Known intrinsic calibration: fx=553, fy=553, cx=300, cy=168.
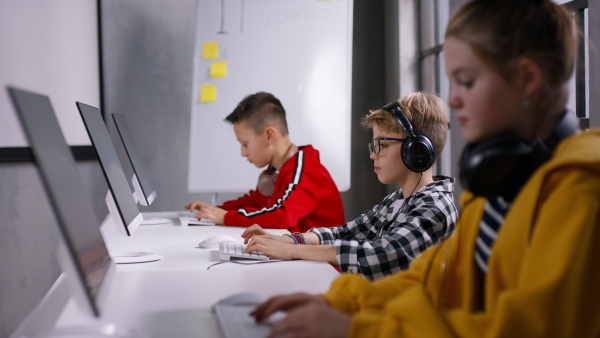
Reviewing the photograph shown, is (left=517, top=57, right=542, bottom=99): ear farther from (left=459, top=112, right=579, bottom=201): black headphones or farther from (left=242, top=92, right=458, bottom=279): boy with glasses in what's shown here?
(left=242, top=92, right=458, bottom=279): boy with glasses

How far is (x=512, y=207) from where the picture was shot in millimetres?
667

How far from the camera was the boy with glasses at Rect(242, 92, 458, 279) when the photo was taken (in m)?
1.32

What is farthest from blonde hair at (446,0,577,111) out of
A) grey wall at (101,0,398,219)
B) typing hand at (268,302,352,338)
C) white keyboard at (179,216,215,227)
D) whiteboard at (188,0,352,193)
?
grey wall at (101,0,398,219)

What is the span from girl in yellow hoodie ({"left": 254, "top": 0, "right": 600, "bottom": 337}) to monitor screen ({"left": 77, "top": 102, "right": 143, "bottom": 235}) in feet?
2.00

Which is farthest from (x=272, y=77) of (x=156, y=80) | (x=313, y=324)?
(x=313, y=324)

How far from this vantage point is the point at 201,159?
128 inches

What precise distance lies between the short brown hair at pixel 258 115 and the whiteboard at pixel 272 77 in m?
0.79

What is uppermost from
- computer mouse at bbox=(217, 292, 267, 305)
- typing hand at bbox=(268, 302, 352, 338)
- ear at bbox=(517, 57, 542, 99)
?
ear at bbox=(517, 57, 542, 99)

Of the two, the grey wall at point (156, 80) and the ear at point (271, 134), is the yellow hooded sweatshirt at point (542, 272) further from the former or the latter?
the grey wall at point (156, 80)

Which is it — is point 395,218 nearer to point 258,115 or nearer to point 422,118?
point 422,118

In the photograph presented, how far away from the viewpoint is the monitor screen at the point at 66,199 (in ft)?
2.21

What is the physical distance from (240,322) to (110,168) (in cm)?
67

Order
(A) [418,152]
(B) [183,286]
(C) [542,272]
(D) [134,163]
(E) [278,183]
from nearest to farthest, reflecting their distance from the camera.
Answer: (C) [542,272]
(B) [183,286]
(A) [418,152]
(D) [134,163]
(E) [278,183]

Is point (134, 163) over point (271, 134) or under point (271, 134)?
under
